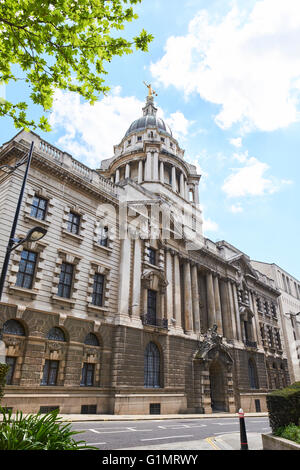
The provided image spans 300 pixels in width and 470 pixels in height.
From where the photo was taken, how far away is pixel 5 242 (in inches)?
670

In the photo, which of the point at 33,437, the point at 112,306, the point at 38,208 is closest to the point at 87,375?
the point at 112,306

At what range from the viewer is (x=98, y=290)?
71.3ft

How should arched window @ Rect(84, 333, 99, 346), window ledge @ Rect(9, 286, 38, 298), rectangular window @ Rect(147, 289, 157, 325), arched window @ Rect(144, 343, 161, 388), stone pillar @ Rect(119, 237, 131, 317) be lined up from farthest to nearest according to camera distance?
rectangular window @ Rect(147, 289, 157, 325) → arched window @ Rect(144, 343, 161, 388) → stone pillar @ Rect(119, 237, 131, 317) → arched window @ Rect(84, 333, 99, 346) → window ledge @ Rect(9, 286, 38, 298)

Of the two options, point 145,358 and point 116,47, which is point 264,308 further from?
point 116,47

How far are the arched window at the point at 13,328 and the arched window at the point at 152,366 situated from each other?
10.0 metres

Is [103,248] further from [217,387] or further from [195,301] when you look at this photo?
[217,387]

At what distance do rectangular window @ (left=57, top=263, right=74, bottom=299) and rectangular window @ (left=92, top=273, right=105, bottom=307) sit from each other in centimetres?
210

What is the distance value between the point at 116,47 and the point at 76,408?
18.4 metres

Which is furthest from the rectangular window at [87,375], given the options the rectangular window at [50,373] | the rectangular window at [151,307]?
the rectangular window at [151,307]

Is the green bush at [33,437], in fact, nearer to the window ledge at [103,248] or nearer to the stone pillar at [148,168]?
the window ledge at [103,248]

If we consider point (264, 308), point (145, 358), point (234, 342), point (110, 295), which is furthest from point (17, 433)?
point (264, 308)

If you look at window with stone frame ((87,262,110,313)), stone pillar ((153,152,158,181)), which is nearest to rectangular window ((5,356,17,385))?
window with stone frame ((87,262,110,313))

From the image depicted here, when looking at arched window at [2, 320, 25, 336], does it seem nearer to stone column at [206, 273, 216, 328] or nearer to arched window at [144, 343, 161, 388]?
arched window at [144, 343, 161, 388]

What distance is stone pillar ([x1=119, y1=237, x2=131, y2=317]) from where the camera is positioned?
22.2m
